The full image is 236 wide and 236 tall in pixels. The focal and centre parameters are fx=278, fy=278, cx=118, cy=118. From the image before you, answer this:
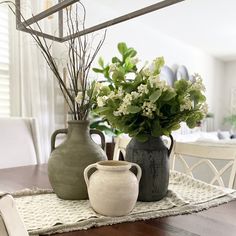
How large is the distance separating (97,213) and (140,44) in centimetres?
392

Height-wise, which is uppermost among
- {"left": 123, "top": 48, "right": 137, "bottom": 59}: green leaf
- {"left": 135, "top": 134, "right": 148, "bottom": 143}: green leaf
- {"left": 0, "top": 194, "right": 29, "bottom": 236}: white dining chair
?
{"left": 123, "top": 48, "right": 137, "bottom": 59}: green leaf

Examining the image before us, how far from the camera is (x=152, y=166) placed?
854mm

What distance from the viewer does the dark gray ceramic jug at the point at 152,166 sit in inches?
33.6

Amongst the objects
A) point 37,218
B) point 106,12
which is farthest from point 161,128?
point 106,12

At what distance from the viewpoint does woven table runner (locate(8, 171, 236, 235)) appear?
69 centimetres

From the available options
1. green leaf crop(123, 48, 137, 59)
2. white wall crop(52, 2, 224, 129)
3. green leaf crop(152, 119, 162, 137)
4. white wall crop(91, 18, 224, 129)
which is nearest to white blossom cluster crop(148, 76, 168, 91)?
green leaf crop(152, 119, 162, 137)

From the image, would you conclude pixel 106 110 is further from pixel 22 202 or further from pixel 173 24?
pixel 173 24

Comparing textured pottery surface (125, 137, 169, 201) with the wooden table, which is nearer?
the wooden table

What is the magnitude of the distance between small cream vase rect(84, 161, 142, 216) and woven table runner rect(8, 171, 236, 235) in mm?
24

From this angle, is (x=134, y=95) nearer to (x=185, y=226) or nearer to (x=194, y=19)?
(x=185, y=226)

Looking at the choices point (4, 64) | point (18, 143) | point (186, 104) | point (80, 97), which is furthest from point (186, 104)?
point (4, 64)

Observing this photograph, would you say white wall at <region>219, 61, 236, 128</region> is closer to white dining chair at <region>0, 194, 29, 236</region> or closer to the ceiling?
the ceiling

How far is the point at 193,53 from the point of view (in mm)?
5633

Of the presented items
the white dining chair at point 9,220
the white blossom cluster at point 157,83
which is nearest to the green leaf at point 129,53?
the white blossom cluster at point 157,83
